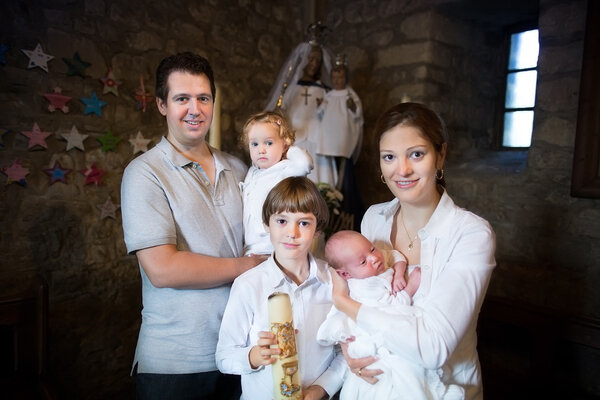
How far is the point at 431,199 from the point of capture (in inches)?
57.9

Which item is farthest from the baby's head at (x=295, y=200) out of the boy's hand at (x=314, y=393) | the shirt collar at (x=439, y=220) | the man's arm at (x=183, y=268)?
the boy's hand at (x=314, y=393)

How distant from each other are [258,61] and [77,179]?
1.92 meters

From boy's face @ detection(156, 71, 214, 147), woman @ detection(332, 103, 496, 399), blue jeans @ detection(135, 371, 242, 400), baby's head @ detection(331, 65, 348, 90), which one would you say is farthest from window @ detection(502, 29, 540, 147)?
blue jeans @ detection(135, 371, 242, 400)

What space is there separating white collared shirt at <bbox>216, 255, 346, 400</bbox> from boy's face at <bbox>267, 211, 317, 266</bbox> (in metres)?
0.07

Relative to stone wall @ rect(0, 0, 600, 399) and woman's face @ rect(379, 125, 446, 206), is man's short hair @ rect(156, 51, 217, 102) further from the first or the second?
stone wall @ rect(0, 0, 600, 399)

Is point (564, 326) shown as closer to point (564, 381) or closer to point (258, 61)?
point (564, 381)

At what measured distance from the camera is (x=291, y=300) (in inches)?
54.9

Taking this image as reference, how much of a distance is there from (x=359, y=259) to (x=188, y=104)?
81 cm

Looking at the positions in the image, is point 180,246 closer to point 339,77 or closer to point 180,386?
point 180,386

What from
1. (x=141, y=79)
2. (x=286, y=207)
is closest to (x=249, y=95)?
(x=141, y=79)

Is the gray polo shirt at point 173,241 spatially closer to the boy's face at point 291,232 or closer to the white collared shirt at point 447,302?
the boy's face at point 291,232

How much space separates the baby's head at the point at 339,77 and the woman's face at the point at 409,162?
2.11 meters

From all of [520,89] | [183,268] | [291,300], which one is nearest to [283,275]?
[291,300]

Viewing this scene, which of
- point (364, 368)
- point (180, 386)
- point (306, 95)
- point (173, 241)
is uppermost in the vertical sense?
point (306, 95)
